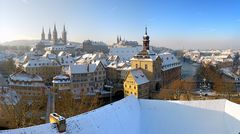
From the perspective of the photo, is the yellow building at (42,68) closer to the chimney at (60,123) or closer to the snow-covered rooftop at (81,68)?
the snow-covered rooftop at (81,68)

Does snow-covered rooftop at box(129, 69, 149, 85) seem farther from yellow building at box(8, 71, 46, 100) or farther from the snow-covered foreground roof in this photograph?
the snow-covered foreground roof

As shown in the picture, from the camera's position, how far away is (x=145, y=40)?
6456 centimetres

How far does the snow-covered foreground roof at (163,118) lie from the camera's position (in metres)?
20.8

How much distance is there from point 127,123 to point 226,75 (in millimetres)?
59564

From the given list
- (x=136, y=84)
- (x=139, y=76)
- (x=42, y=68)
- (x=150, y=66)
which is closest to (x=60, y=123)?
(x=136, y=84)

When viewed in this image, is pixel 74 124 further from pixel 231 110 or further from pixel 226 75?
pixel 226 75

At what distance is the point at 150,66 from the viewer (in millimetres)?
59688

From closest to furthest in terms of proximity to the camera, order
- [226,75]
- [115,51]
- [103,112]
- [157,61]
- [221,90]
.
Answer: [103,112], [221,90], [157,61], [226,75], [115,51]

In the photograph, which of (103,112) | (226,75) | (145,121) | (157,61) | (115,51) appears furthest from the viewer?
(115,51)

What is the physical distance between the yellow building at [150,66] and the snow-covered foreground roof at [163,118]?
1357 inches

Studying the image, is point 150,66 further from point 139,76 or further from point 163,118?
point 163,118

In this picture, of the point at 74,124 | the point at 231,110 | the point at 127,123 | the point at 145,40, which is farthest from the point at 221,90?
the point at 74,124

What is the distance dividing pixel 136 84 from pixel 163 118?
30.3 meters

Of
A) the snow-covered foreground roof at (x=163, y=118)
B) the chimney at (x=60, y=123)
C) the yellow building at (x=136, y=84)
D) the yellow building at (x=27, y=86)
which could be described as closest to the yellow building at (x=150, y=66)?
the yellow building at (x=136, y=84)
